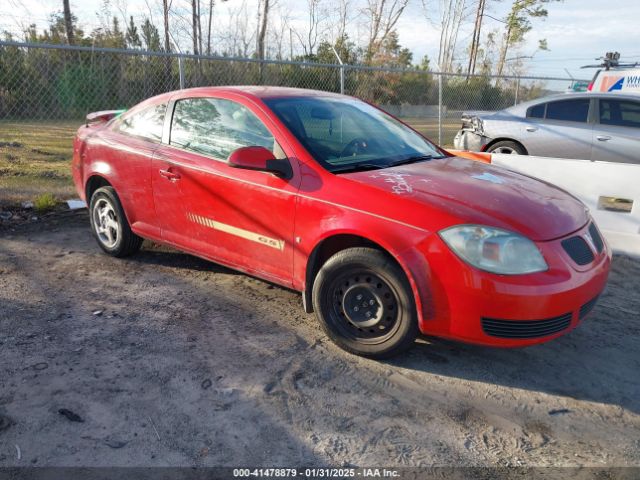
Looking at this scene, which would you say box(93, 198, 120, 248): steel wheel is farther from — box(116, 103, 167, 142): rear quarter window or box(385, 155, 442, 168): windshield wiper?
box(385, 155, 442, 168): windshield wiper

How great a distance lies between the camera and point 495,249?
2770 mm

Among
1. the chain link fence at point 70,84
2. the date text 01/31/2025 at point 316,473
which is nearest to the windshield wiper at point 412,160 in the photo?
the date text 01/31/2025 at point 316,473

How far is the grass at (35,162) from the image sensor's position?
23.4 feet

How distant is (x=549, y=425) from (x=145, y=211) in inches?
135

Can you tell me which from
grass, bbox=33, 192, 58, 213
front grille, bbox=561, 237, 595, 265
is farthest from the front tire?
grass, bbox=33, 192, 58, 213

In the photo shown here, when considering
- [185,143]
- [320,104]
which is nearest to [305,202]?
[320,104]

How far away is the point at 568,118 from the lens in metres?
8.46

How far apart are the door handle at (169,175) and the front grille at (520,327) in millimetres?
2550

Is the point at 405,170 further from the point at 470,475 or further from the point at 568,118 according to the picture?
the point at 568,118

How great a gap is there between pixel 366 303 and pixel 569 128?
6716 millimetres

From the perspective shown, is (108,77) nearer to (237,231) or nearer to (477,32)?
(237,231)

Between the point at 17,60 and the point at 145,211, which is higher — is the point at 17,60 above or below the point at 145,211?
above

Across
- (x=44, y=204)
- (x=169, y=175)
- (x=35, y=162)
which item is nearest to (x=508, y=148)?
(x=169, y=175)

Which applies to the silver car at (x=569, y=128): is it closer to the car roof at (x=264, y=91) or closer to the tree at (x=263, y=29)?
the car roof at (x=264, y=91)
